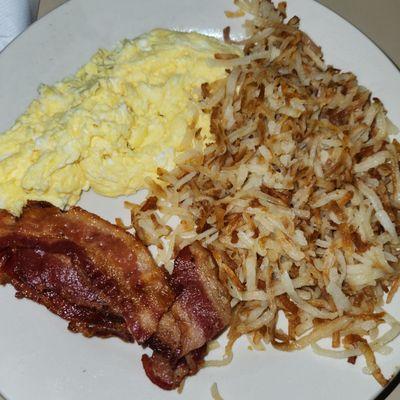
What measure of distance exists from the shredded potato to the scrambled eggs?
136 mm

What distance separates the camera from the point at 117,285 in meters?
2.55

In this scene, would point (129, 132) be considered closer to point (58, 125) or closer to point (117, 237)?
point (58, 125)

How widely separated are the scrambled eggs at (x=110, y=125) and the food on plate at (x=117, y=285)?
0.20 m

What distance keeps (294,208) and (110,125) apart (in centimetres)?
93

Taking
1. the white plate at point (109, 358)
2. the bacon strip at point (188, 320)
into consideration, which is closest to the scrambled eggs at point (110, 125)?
the white plate at point (109, 358)

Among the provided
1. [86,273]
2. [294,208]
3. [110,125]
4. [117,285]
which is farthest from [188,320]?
[110,125]

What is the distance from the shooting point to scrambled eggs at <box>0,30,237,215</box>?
108 inches

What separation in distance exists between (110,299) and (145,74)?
113 centimetres

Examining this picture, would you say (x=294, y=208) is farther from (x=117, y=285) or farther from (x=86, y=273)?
(x=86, y=273)

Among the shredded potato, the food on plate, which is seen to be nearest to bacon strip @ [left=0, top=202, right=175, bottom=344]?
→ the food on plate

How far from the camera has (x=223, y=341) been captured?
101 inches

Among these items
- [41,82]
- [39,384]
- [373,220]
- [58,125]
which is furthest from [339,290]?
[41,82]

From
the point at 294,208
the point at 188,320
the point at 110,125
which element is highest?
the point at 110,125

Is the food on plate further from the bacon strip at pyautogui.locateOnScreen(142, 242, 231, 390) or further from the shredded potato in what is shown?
the shredded potato
